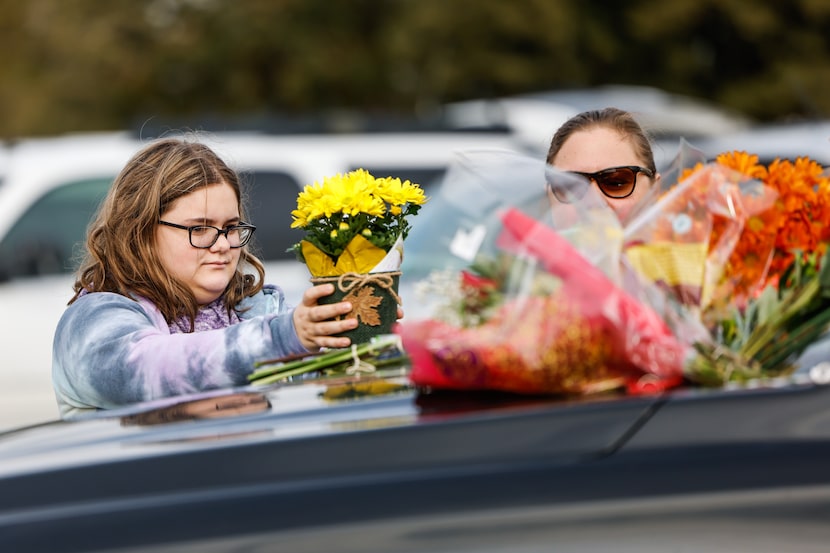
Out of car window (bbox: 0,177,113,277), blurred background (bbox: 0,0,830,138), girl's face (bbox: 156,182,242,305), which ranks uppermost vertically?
blurred background (bbox: 0,0,830,138)

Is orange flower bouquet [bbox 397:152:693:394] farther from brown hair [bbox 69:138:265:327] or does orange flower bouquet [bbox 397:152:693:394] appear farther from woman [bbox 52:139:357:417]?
brown hair [bbox 69:138:265:327]

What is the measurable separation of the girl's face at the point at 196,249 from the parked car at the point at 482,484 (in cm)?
101

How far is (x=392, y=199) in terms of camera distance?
8.73 ft

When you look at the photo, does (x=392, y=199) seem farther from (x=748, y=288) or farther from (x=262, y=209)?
(x=262, y=209)

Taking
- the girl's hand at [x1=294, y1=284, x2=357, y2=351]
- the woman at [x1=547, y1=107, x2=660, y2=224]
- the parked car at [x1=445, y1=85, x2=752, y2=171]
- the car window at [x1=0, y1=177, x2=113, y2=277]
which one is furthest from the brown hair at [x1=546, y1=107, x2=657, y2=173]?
the parked car at [x1=445, y1=85, x2=752, y2=171]

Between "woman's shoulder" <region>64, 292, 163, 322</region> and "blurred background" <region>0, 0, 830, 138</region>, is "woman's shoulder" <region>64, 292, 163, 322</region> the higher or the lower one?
the lower one

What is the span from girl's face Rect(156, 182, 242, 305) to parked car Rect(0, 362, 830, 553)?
1.01 meters

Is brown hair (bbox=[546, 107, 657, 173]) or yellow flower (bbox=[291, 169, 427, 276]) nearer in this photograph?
yellow flower (bbox=[291, 169, 427, 276])

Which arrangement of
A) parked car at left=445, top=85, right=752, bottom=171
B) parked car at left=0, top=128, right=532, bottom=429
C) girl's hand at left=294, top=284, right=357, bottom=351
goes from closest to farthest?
girl's hand at left=294, top=284, right=357, bottom=351, parked car at left=0, top=128, right=532, bottom=429, parked car at left=445, top=85, right=752, bottom=171

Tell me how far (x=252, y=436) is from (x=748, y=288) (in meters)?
0.84

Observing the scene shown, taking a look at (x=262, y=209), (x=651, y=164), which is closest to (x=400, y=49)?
(x=262, y=209)

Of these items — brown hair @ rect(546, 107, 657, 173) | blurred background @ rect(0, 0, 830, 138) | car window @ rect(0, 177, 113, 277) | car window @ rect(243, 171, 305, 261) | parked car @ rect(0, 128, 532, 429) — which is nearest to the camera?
brown hair @ rect(546, 107, 657, 173)

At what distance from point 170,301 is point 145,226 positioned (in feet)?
0.59

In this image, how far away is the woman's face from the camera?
3180 millimetres
